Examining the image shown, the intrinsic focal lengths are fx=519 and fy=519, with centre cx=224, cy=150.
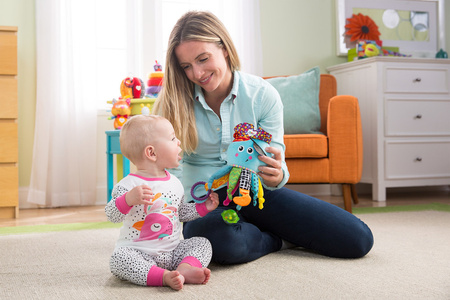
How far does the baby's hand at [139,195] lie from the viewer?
1.21 meters

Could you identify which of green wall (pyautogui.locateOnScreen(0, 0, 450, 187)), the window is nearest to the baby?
the window

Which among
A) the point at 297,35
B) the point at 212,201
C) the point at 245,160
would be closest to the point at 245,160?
the point at 245,160

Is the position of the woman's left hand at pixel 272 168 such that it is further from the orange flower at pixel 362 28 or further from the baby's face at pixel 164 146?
the orange flower at pixel 362 28

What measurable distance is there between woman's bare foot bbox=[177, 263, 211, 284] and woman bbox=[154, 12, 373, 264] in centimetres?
20

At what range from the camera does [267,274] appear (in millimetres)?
1402

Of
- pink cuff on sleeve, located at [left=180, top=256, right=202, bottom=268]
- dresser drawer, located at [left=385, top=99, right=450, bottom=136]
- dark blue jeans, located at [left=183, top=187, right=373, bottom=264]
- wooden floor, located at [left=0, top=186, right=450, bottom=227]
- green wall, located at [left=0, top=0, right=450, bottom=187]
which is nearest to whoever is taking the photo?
pink cuff on sleeve, located at [left=180, top=256, right=202, bottom=268]

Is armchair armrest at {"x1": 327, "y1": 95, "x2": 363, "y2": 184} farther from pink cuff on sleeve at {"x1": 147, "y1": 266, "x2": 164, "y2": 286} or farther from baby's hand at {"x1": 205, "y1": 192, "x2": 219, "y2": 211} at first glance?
pink cuff on sleeve at {"x1": 147, "y1": 266, "x2": 164, "y2": 286}

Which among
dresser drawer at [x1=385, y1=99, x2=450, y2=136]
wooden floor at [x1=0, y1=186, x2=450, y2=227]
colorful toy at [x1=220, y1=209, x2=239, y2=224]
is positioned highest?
dresser drawer at [x1=385, y1=99, x2=450, y2=136]

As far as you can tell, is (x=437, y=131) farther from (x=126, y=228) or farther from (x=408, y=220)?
(x=126, y=228)

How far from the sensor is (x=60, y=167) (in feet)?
10.8

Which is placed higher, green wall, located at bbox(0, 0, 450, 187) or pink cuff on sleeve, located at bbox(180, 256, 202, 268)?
green wall, located at bbox(0, 0, 450, 187)

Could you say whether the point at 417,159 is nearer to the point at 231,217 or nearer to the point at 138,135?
the point at 231,217

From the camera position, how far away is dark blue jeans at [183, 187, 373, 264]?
1561mm

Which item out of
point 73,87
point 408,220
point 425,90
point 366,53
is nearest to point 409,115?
point 425,90
